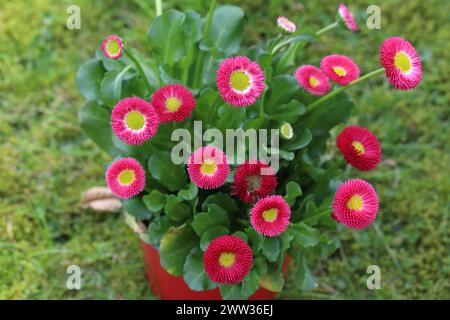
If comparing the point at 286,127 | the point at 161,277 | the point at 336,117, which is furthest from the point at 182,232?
the point at 336,117

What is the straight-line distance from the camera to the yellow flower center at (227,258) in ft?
4.17

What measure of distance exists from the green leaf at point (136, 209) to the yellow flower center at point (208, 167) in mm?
309

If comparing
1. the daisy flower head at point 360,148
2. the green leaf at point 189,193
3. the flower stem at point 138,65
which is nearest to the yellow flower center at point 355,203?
the daisy flower head at point 360,148

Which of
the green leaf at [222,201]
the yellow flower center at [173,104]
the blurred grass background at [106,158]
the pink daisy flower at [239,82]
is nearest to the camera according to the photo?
the pink daisy flower at [239,82]

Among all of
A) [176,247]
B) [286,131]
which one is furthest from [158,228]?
[286,131]

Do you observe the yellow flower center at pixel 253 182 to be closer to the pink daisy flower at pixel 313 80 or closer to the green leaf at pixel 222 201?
the green leaf at pixel 222 201

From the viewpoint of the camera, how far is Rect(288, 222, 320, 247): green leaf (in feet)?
4.40

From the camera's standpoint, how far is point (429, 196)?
6.74 ft

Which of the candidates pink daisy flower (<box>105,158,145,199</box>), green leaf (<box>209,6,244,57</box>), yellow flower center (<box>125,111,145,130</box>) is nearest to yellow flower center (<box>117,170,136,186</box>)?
pink daisy flower (<box>105,158,145,199</box>)

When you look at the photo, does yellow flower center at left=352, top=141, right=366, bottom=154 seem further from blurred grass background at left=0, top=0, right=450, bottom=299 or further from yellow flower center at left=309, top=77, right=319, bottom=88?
blurred grass background at left=0, top=0, right=450, bottom=299

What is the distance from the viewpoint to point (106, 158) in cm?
210

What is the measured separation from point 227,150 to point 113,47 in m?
0.36

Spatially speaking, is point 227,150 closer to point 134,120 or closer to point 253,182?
point 253,182

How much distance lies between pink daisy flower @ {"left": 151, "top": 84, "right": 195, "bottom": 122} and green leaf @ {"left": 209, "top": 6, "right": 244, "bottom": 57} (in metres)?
0.34
